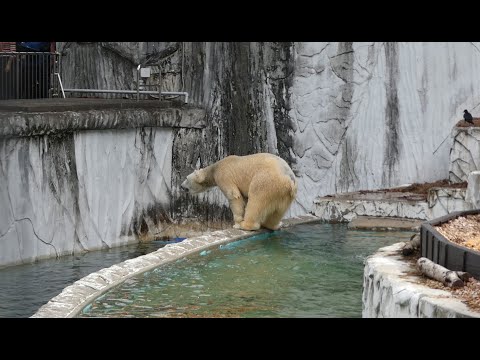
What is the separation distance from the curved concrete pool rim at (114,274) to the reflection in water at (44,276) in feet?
5.68

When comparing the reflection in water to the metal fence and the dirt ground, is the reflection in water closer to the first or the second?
the metal fence

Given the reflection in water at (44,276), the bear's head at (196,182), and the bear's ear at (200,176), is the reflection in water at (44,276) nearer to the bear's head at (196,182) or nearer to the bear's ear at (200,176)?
the bear's head at (196,182)

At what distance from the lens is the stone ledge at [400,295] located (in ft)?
21.8

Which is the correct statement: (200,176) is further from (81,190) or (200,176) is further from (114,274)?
(114,274)

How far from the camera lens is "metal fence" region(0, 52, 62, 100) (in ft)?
52.4

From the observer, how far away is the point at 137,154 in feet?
53.6

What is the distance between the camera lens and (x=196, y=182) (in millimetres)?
12867

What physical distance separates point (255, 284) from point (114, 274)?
1.31 meters

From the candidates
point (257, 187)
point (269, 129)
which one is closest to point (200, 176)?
point (257, 187)

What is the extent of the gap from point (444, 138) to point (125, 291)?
7.96m

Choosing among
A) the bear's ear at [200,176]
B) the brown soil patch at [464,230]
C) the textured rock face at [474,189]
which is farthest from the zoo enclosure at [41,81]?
the brown soil patch at [464,230]

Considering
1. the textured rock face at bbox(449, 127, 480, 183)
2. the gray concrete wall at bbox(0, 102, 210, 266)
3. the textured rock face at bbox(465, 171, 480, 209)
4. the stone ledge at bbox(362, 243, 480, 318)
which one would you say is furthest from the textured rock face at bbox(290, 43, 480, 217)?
the stone ledge at bbox(362, 243, 480, 318)
